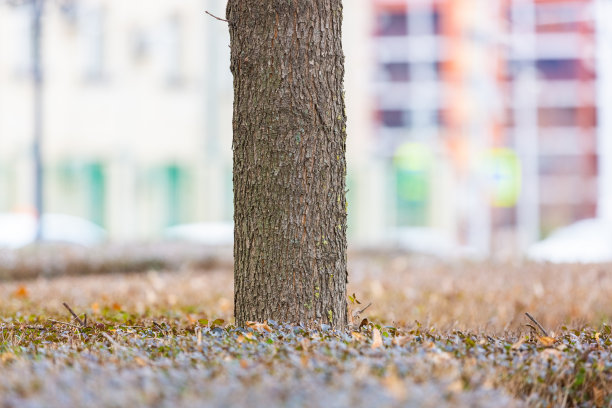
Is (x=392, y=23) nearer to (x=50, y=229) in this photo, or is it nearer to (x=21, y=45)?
(x=21, y=45)

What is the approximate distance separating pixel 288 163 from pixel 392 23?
3777cm

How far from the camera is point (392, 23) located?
4119 cm

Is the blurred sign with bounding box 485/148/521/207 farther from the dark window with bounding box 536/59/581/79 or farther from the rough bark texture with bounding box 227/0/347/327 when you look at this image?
the rough bark texture with bounding box 227/0/347/327

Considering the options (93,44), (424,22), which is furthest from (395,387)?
(424,22)

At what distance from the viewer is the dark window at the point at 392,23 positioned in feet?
135

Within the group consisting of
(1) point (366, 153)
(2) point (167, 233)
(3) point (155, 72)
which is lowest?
(2) point (167, 233)

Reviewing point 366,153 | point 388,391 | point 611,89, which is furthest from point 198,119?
point 388,391

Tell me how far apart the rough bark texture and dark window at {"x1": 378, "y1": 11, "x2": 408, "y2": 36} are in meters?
37.2

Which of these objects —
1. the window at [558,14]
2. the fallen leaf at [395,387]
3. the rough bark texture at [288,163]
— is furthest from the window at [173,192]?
the fallen leaf at [395,387]

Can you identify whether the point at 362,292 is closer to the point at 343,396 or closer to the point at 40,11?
the point at 343,396

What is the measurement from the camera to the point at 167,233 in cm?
2630

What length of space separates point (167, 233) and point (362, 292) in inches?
757

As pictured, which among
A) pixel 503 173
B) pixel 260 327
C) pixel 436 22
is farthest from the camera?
pixel 436 22

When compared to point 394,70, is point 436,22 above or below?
above
